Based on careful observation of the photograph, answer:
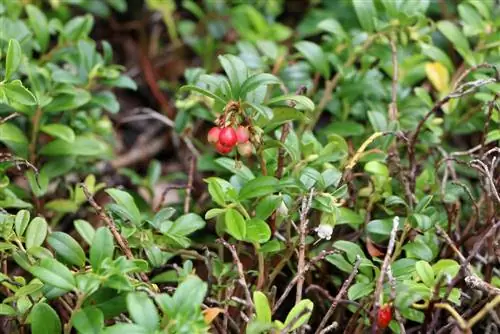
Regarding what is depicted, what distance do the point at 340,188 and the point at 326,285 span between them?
0.33m

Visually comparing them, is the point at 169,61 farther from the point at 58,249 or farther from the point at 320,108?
the point at 58,249

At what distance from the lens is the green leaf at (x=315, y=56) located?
2184 mm

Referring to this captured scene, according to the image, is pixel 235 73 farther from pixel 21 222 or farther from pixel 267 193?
pixel 21 222

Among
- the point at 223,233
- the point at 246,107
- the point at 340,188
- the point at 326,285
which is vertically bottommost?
the point at 326,285

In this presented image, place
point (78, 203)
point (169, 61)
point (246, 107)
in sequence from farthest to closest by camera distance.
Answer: point (169, 61), point (78, 203), point (246, 107)

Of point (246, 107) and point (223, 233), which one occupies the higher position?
point (246, 107)

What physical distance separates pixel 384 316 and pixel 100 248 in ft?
1.97

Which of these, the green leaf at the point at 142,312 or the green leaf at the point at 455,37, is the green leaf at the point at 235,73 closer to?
the green leaf at the point at 142,312

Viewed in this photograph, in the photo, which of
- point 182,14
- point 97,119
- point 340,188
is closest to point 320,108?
point 340,188

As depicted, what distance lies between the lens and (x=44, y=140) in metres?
2.50

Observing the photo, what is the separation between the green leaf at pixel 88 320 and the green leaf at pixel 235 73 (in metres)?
0.56

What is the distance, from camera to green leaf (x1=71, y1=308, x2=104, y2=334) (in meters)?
1.42

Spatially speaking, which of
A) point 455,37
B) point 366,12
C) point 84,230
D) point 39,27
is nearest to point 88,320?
point 84,230

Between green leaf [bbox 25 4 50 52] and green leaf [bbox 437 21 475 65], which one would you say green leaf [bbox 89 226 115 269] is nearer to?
green leaf [bbox 25 4 50 52]
